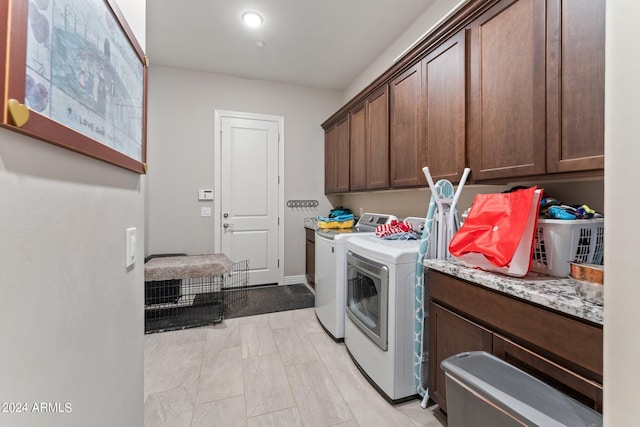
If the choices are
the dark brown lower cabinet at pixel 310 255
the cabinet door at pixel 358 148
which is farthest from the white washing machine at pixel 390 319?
the dark brown lower cabinet at pixel 310 255

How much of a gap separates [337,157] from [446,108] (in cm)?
186

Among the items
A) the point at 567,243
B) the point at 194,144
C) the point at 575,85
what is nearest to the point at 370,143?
the point at 575,85

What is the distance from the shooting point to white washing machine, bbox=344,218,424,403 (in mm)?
1586

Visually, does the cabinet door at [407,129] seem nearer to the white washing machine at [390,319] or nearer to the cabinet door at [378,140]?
the cabinet door at [378,140]

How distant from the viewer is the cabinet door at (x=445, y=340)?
123 centimetres

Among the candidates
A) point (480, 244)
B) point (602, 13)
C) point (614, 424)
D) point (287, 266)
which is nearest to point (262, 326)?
point (287, 266)

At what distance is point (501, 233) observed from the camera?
1.17 m

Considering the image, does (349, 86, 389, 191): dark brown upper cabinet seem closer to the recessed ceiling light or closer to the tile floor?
the recessed ceiling light

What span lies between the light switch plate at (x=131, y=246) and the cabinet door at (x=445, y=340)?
4.74ft

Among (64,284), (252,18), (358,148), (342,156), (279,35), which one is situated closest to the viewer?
(64,284)

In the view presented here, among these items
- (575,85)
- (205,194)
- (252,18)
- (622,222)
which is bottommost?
(622,222)

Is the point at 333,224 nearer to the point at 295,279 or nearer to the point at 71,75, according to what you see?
the point at 295,279

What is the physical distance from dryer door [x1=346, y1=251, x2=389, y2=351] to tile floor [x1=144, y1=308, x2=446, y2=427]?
14.3 inches

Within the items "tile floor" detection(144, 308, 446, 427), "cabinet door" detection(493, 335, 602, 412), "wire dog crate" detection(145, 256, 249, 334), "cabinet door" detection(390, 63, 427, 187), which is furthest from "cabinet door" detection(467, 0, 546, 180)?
"wire dog crate" detection(145, 256, 249, 334)
